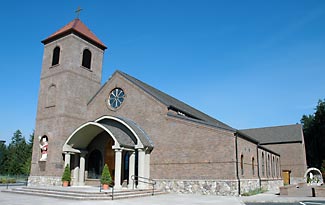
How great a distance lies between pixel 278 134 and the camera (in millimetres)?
48188

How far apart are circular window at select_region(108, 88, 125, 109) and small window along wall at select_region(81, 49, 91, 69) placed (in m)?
4.44

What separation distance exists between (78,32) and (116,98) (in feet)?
23.7

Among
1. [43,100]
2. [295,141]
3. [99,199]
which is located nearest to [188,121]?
[99,199]

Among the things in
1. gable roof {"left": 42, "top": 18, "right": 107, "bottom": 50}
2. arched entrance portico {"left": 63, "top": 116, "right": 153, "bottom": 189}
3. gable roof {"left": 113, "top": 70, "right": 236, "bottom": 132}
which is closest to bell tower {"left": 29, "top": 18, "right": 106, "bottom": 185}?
gable roof {"left": 42, "top": 18, "right": 107, "bottom": 50}

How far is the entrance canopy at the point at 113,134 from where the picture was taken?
2116cm

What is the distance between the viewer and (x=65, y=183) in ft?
72.7

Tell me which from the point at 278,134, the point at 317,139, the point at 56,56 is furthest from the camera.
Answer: the point at 317,139

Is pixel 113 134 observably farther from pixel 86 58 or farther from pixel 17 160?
pixel 17 160

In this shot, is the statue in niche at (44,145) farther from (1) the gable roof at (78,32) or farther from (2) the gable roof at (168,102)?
(1) the gable roof at (78,32)

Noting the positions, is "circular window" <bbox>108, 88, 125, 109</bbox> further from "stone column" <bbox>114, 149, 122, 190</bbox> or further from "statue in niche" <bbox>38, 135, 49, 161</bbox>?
"statue in niche" <bbox>38, 135, 49, 161</bbox>

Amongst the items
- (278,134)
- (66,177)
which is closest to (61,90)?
(66,177)

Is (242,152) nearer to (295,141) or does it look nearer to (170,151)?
(170,151)

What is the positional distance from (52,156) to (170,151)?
1010 centimetres

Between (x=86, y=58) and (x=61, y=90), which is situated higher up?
(x=86, y=58)
